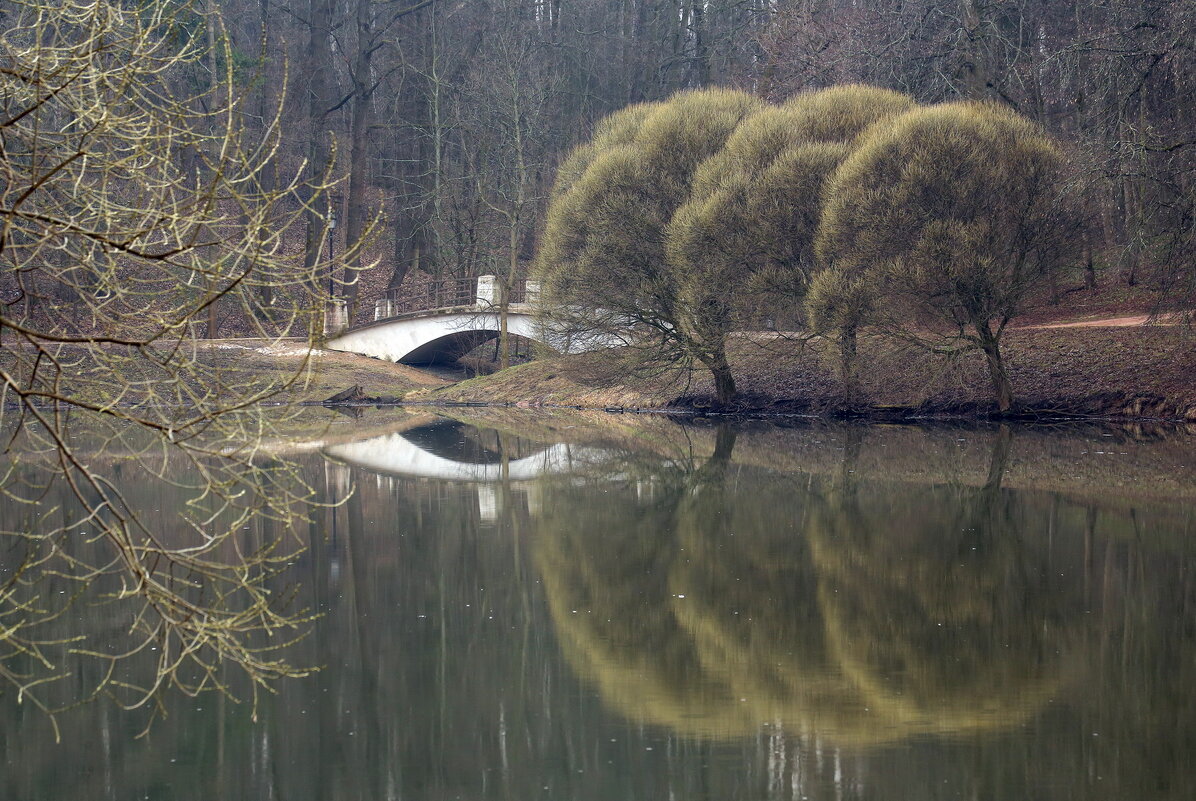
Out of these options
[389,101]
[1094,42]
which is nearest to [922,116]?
[1094,42]

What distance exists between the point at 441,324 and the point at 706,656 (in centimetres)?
3291

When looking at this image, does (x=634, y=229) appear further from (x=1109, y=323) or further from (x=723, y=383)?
(x=1109, y=323)

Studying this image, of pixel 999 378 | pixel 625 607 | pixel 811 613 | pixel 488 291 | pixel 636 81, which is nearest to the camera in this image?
pixel 811 613

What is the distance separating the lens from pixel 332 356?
41062 mm

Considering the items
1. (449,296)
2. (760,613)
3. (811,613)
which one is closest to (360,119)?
(449,296)

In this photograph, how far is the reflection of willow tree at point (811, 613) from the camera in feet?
26.1

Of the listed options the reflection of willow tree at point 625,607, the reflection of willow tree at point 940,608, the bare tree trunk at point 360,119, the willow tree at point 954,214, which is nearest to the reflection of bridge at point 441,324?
the bare tree trunk at point 360,119

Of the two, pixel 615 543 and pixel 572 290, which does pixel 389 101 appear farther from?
pixel 615 543

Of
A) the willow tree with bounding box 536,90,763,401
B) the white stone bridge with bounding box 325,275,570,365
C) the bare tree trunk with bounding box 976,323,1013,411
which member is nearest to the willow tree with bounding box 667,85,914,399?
the willow tree with bounding box 536,90,763,401

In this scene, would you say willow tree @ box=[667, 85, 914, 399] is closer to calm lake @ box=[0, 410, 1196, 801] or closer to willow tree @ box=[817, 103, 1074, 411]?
willow tree @ box=[817, 103, 1074, 411]

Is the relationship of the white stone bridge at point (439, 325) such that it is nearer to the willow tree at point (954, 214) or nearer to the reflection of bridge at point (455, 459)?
the reflection of bridge at point (455, 459)

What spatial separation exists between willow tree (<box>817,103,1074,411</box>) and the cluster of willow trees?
3 cm

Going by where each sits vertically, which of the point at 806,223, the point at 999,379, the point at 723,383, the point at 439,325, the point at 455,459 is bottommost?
the point at 455,459

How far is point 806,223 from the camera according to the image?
28062 mm
